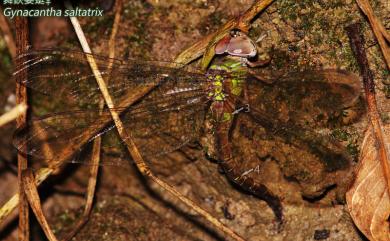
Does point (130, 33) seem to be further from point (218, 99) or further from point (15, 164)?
point (15, 164)

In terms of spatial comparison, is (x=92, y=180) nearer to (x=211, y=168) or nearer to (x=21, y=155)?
(x=21, y=155)

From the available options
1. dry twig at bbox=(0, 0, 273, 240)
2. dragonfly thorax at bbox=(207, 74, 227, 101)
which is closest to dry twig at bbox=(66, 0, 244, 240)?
dry twig at bbox=(0, 0, 273, 240)

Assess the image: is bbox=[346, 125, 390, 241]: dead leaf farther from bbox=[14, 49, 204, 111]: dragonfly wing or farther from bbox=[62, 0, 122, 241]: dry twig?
bbox=[62, 0, 122, 241]: dry twig

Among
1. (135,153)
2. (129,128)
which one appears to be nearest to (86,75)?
(129,128)

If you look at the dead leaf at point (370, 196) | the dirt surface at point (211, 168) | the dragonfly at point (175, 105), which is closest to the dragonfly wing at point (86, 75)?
the dragonfly at point (175, 105)

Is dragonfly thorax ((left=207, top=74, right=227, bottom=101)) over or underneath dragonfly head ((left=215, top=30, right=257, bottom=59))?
underneath
